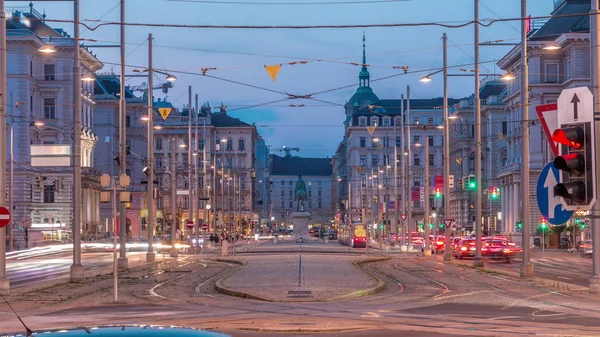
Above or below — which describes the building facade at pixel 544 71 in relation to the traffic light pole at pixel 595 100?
above

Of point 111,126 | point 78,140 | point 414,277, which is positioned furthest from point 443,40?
point 111,126

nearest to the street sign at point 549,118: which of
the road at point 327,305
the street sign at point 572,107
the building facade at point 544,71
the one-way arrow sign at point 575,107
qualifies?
the street sign at point 572,107

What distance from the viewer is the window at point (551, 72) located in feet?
333

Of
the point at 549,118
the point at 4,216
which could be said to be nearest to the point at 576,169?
the point at 549,118

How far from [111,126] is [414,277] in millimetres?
98939

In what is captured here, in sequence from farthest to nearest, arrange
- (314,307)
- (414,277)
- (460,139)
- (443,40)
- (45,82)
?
(460,139)
(45,82)
(443,40)
(414,277)
(314,307)

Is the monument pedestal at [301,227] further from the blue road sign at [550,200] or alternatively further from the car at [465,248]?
the blue road sign at [550,200]

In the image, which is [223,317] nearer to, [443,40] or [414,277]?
[414,277]

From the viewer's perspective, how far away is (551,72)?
333 ft

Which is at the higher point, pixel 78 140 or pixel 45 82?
pixel 45 82

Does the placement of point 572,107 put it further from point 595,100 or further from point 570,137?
point 595,100

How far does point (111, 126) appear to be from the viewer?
134000 millimetres

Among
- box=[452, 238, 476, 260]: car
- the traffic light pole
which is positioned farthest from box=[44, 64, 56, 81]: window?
the traffic light pole

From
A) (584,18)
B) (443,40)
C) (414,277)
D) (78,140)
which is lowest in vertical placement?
(414,277)
